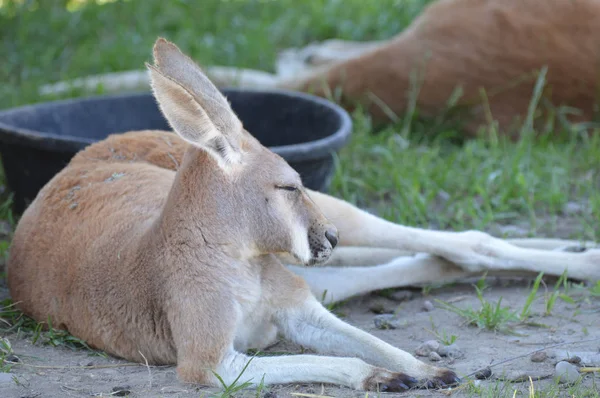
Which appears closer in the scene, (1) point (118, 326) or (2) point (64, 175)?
(1) point (118, 326)

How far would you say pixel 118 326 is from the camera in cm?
262

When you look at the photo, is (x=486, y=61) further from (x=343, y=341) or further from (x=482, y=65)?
(x=343, y=341)

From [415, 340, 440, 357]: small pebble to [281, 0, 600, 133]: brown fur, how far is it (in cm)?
235

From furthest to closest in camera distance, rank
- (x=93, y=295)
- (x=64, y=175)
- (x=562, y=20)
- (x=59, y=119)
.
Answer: (x=562, y=20)
(x=59, y=119)
(x=64, y=175)
(x=93, y=295)

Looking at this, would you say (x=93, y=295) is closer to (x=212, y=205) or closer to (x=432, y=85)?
(x=212, y=205)

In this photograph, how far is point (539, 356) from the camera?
2604mm

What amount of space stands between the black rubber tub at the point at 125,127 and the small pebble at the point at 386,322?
0.80 metres

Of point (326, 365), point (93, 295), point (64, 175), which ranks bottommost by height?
point (326, 365)

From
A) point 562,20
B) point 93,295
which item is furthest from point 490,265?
point 562,20

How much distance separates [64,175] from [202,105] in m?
0.98

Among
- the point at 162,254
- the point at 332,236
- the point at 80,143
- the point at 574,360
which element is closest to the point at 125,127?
the point at 80,143

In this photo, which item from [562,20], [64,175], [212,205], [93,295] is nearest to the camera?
[212,205]

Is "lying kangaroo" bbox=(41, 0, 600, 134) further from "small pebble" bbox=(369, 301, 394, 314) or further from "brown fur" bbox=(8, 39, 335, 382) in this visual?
"brown fur" bbox=(8, 39, 335, 382)

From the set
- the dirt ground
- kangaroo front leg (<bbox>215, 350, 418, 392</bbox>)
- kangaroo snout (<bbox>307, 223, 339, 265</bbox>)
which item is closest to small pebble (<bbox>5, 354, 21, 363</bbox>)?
the dirt ground
